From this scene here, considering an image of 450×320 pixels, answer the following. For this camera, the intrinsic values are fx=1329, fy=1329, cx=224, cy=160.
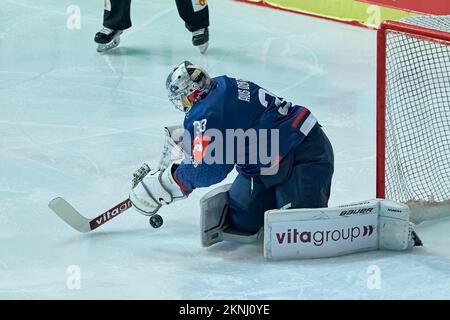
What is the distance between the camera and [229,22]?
23.5ft

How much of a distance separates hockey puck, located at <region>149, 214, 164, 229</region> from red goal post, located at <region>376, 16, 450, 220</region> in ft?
2.53

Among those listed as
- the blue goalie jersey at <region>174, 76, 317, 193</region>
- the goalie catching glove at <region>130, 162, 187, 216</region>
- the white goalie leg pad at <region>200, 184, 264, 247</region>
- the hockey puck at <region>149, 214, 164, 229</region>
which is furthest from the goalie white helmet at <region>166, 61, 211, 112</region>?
the hockey puck at <region>149, 214, 164, 229</region>

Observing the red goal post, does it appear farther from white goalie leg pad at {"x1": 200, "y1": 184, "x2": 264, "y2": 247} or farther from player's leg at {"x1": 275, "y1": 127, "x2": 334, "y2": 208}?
white goalie leg pad at {"x1": 200, "y1": 184, "x2": 264, "y2": 247}

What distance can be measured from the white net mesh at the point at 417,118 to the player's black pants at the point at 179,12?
199 centimetres

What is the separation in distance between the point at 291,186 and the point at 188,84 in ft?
1.63

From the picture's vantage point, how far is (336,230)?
171 inches

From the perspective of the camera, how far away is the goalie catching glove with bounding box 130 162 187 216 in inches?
175

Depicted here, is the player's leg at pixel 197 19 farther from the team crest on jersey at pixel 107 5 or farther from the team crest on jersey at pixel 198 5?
the team crest on jersey at pixel 107 5

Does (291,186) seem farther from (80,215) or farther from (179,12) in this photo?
(179,12)

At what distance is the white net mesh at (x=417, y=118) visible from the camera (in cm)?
465

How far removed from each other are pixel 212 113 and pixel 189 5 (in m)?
2.39

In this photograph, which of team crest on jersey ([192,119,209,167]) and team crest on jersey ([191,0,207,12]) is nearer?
team crest on jersey ([192,119,209,167])
